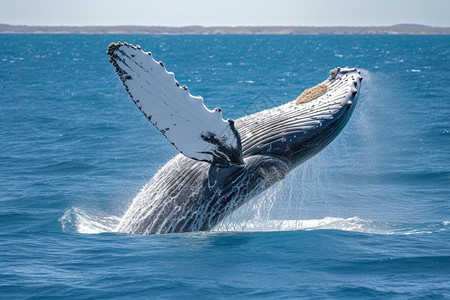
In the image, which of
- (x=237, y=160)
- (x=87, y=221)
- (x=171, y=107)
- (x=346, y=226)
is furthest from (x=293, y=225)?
(x=171, y=107)

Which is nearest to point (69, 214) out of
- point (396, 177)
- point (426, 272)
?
point (426, 272)

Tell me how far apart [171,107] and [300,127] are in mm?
1772

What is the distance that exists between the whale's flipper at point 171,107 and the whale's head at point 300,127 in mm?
700

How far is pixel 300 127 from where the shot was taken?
25.1 ft

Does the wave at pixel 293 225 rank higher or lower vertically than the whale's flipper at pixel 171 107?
lower

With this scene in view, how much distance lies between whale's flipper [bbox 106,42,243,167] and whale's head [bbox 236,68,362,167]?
0.70m

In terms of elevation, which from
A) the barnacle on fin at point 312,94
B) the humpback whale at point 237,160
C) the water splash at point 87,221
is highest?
the barnacle on fin at point 312,94

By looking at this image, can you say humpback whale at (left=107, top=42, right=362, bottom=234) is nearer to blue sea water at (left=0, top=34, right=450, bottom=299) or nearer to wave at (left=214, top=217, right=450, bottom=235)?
blue sea water at (left=0, top=34, right=450, bottom=299)

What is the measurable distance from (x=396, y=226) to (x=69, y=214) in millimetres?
5636

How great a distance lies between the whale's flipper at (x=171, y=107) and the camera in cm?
666

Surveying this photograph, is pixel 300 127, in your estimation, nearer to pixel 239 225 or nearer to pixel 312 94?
pixel 312 94

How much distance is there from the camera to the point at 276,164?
769 cm

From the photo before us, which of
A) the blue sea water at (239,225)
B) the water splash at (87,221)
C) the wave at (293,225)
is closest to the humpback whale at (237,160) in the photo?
the blue sea water at (239,225)

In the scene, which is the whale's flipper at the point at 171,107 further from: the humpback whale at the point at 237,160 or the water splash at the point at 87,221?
the water splash at the point at 87,221
